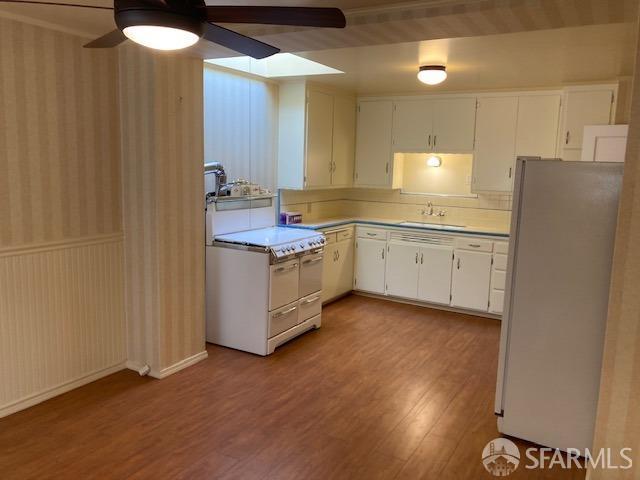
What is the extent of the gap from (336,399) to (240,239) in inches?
61.1

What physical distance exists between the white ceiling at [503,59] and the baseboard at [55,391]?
2.79m

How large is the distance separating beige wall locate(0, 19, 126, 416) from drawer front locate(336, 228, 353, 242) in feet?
8.38

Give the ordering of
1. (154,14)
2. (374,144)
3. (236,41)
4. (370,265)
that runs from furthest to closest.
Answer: (374,144) < (370,265) < (236,41) < (154,14)

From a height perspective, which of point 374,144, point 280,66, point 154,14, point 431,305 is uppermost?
point 280,66

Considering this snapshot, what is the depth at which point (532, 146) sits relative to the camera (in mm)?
5199

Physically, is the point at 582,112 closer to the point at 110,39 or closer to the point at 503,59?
the point at 503,59

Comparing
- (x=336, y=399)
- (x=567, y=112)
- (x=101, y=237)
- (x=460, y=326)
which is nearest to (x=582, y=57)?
(x=567, y=112)

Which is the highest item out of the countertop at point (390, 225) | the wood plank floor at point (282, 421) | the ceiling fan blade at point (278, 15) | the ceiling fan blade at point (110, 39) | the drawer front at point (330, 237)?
the ceiling fan blade at point (278, 15)

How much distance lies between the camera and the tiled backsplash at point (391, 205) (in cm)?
568

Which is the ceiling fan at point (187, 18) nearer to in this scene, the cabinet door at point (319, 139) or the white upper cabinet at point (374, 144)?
the cabinet door at point (319, 139)

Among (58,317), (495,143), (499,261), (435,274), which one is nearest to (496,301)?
(499,261)

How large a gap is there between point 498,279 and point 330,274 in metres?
1.76

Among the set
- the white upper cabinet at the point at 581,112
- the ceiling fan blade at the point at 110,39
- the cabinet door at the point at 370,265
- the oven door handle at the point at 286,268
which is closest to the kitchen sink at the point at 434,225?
the cabinet door at the point at 370,265

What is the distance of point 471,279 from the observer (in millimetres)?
5332
